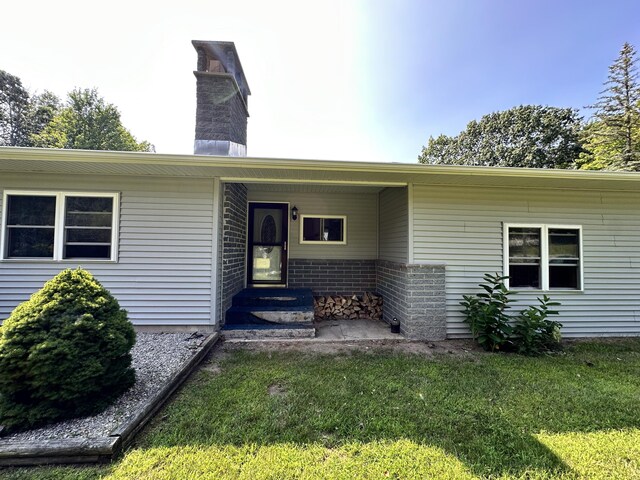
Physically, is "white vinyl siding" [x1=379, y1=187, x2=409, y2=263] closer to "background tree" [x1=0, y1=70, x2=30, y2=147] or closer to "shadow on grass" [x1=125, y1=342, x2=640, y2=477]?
"shadow on grass" [x1=125, y1=342, x2=640, y2=477]

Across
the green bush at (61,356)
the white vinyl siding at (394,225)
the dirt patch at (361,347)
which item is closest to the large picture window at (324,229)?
the white vinyl siding at (394,225)

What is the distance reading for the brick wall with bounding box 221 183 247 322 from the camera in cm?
467

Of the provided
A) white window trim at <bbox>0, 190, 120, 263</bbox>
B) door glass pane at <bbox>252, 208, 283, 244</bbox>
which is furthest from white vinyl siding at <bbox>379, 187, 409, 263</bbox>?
white window trim at <bbox>0, 190, 120, 263</bbox>

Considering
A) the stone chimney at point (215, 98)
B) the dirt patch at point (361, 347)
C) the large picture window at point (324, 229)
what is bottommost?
the dirt patch at point (361, 347)

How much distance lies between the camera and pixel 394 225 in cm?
534

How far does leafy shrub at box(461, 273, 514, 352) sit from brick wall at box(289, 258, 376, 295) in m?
2.38

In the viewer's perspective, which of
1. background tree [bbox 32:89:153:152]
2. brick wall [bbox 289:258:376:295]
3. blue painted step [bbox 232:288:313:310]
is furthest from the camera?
background tree [bbox 32:89:153:152]

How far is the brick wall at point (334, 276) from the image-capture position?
634 cm

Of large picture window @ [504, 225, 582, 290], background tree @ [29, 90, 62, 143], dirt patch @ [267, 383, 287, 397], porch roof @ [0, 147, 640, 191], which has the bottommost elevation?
dirt patch @ [267, 383, 287, 397]

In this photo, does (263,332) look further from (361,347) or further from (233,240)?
(233,240)

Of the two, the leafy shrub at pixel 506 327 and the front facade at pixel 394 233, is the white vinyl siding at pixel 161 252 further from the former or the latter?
the leafy shrub at pixel 506 327

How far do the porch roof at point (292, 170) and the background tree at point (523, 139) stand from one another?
55.7ft

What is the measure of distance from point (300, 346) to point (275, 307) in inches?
43.3

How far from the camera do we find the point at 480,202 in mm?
4672
